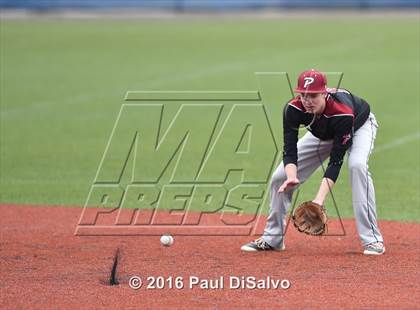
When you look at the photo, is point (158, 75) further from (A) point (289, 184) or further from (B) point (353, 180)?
(A) point (289, 184)

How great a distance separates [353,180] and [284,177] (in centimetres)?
68

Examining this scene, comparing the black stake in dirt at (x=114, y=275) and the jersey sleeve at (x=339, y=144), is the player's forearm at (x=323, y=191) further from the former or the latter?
the black stake in dirt at (x=114, y=275)

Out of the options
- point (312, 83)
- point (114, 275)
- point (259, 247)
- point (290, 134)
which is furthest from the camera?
point (259, 247)

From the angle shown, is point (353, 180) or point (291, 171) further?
point (353, 180)

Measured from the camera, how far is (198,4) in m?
45.4

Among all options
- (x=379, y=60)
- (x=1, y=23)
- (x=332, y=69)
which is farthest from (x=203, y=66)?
(x=1, y=23)

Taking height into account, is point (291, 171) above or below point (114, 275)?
above

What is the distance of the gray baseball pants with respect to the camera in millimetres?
9203

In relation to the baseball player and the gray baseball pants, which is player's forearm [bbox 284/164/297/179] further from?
the gray baseball pants

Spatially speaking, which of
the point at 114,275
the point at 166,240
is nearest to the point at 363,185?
the point at 166,240

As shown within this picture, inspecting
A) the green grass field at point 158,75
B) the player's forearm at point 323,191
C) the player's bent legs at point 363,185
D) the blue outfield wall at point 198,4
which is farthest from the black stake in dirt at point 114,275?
the blue outfield wall at point 198,4

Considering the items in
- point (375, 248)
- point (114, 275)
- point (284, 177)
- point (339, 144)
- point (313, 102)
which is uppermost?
point (313, 102)

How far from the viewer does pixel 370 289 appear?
26.2 feet

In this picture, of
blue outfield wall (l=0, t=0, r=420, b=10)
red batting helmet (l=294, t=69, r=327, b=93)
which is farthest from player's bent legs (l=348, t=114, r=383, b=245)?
blue outfield wall (l=0, t=0, r=420, b=10)
